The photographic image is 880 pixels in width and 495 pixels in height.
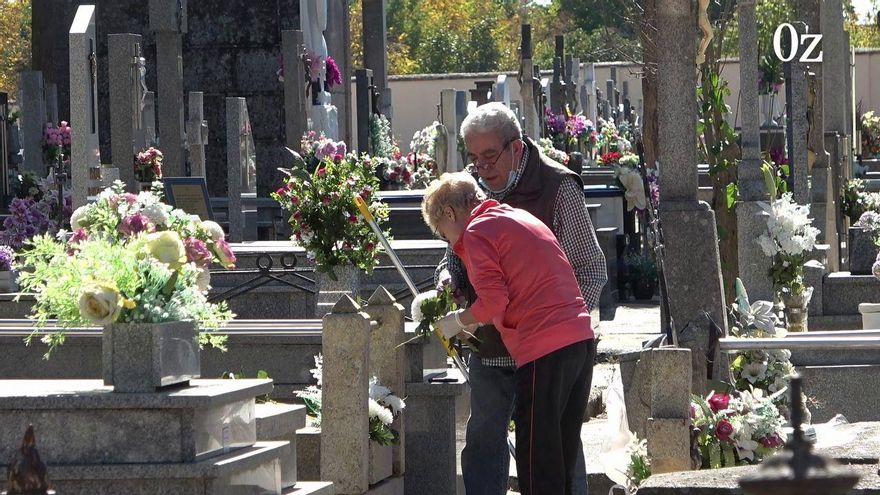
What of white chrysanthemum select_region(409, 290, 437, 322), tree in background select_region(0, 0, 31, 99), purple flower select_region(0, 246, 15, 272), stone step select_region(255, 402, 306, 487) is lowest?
stone step select_region(255, 402, 306, 487)

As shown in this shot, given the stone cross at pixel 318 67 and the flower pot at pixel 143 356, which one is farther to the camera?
the stone cross at pixel 318 67

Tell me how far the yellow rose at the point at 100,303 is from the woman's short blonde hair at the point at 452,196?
125 centimetres

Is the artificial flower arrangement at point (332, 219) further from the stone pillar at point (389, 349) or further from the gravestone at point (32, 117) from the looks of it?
the gravestone at point (32, 117)

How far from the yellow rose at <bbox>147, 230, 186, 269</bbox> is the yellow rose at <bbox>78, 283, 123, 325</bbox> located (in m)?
0.30

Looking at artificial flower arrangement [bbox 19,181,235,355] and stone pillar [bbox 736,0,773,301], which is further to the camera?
stone pillar [bbox 736,0,773,301]

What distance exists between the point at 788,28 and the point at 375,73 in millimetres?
13019

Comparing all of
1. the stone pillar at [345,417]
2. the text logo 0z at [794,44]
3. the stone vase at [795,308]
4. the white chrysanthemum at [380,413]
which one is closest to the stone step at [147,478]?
the stone pillar at [345,417]

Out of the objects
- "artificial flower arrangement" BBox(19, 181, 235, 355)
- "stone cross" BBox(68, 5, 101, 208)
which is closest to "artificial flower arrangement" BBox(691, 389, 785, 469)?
"artificial flower arrangement" BBox(19, 181, 235, 355)

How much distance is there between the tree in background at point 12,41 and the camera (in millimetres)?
56844

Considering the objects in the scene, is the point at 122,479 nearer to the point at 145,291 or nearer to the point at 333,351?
the point at 145,291

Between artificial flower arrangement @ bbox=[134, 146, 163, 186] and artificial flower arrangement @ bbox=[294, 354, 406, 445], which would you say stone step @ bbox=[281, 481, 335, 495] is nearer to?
artificial flower arrangement @ bbox=[294, 354, 406, 445]

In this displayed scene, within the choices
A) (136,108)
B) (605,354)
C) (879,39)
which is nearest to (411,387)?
(605,354)

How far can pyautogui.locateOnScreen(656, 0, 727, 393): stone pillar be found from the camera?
27.7 feet

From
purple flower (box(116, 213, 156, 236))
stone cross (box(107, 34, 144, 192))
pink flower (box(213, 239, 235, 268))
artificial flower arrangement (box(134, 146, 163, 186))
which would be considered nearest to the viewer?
pink flower (box(213, 239, 235, 268))
